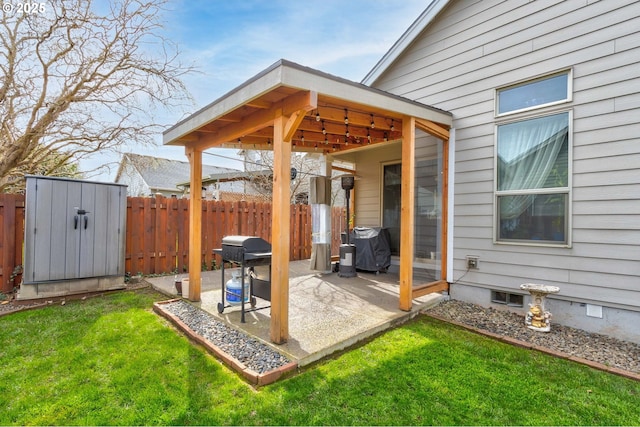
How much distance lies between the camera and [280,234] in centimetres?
292

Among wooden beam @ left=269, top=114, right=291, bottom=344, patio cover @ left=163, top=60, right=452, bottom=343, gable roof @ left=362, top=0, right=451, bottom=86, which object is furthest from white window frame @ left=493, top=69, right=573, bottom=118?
wooden beam @ left=269, top=114, right=291, bottom=344

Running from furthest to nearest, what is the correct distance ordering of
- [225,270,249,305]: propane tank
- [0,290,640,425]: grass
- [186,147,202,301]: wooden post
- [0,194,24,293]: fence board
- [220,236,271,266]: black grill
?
[0,194,24,293]: fence board, [186,147,202,301]: wooden post, [225,270,249,305]: propane tank, [220,236,271,266]: black grill, [0,290,640,425]: grass

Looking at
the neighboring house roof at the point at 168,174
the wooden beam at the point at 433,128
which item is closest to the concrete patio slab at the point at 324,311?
the wooden beam at the point at 433,128

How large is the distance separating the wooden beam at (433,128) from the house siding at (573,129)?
0.76 feet

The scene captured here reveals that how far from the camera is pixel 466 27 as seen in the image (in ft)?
15.3

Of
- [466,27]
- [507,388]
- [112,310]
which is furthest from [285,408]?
[466,27]

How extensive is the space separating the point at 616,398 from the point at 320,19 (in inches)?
272

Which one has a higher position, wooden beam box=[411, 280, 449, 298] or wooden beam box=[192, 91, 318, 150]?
wooden beam box=[192, 91, 318, 150]

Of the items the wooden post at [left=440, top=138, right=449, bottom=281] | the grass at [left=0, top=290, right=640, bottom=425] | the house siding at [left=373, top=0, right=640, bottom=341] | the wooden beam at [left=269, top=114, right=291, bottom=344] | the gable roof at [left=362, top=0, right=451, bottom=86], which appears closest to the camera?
the grass at [left=0, top=290, right=640, bottom=425]

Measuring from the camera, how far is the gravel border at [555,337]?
293cm

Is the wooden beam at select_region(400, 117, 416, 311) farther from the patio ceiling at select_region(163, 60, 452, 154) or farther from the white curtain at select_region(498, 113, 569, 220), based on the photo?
the white curtain at select_region(498, 113, 569, 220)

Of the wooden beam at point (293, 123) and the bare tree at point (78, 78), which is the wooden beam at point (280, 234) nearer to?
the wooden beam at point (293, 123)

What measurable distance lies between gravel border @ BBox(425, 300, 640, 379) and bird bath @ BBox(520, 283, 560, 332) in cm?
7

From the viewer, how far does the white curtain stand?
12.2 feet
